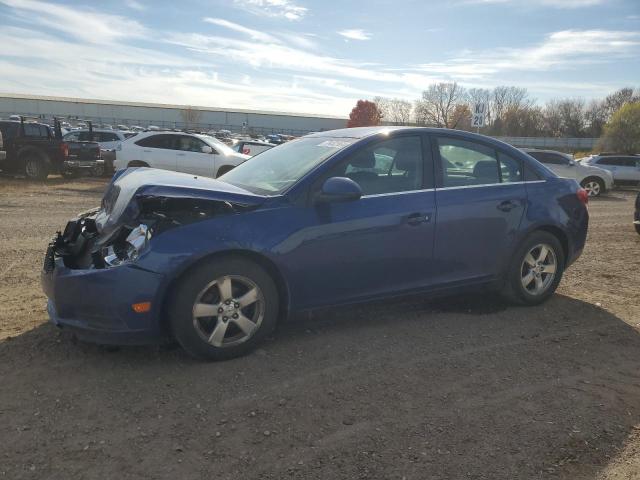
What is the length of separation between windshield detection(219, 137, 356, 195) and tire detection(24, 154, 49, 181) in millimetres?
13490

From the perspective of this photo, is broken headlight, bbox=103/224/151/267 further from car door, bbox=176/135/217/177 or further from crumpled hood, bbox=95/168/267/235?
car door, bbox=176/135/217/177

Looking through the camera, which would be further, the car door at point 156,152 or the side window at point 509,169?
the car door at point 156,152

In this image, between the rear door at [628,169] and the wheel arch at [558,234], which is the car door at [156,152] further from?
the rear door at [628,169]

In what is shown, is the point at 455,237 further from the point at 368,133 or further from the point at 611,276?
the point at 611,276

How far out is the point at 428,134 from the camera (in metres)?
4.50

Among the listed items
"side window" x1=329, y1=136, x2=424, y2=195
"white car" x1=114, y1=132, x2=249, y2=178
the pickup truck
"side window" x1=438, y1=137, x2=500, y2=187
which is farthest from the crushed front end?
the pickup truck

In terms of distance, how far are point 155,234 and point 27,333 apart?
1541 mm

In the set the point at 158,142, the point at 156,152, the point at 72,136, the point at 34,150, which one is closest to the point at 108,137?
the point at 72,136

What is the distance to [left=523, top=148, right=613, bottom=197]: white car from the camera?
18656mm

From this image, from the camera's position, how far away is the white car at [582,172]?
1866 cm

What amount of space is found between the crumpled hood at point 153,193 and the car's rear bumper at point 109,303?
1.42 feet

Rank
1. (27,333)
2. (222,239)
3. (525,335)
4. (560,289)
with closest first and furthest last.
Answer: (222,239) → (27,333) → (525,335) → (560,289)

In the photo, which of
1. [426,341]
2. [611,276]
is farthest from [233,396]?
[611,276]

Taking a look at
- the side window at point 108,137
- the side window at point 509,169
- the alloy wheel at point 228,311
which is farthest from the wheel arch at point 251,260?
the side window at point 108,137
